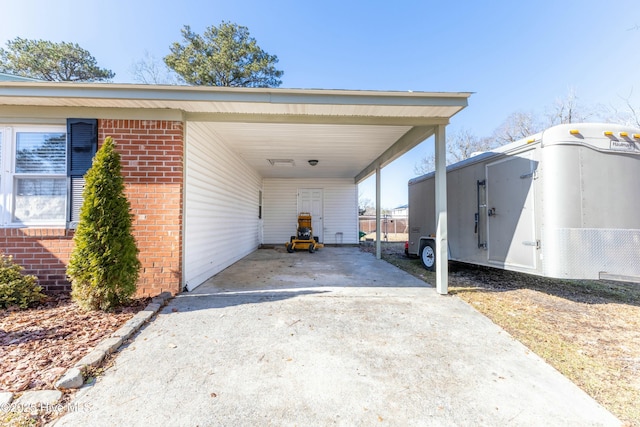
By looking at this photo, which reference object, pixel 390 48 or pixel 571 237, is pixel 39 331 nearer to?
pixel 571 237

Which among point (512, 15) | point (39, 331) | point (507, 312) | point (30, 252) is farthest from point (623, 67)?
point (30, 252)

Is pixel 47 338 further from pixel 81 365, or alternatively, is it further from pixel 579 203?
pixel 579 203

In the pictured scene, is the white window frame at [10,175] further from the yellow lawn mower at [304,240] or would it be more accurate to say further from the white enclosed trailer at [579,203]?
the white enclosed trailer at [579,203]

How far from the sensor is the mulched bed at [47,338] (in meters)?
1.86

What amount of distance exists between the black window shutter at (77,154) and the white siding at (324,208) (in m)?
7.24

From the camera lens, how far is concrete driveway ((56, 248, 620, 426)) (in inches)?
62.9

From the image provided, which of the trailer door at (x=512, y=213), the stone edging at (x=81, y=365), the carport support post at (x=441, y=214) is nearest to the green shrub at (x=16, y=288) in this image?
the stone edging at (x=81, y=365)

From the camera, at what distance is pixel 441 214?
4031 mm

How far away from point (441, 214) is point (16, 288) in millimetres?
5769

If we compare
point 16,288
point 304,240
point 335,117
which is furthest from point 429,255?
point 16,288

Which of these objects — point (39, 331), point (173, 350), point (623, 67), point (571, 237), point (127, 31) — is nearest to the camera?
point (173, 350)

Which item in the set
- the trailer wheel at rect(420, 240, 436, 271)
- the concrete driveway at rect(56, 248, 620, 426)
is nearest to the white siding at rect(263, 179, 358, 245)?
the trailer wheel at rect(420, 240, 436, 271)

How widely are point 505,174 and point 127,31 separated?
47.6 ft

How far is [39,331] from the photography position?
2.54 m
